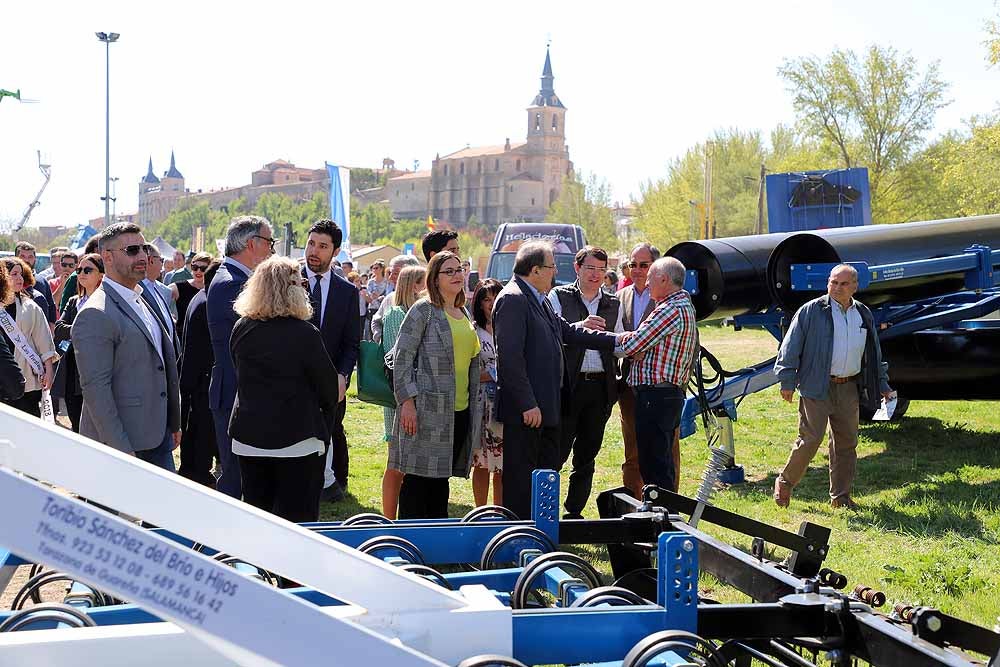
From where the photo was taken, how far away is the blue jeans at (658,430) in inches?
258

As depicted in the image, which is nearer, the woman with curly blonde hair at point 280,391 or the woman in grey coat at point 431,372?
the woman with curly blonde hair at point 280,391

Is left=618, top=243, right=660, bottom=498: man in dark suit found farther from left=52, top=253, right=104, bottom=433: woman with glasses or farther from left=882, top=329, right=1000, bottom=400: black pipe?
left=52, top=253, right=104, bottom=433: woman with glasses

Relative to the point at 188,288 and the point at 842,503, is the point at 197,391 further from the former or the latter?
the point at 842,503

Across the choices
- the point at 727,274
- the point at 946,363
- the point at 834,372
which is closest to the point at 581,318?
the point at 727,274

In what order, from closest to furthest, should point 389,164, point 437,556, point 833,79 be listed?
point 437,556 < point 833,79 < point 389,164

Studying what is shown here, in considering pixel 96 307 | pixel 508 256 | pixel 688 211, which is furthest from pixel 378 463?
pixel 688 211

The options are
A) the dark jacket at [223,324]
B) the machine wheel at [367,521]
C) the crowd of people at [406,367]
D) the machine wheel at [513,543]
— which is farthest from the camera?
the dark jacket at [223,324]

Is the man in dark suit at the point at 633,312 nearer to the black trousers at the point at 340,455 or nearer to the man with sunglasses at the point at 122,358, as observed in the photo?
the black trousers at the point at 340,455

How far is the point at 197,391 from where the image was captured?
708 cm

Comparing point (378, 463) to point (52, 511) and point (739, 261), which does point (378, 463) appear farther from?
point (52, 511)

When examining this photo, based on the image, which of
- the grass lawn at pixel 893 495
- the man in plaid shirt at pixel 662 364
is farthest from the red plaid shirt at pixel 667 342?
the grass lawn at pixel 893 495

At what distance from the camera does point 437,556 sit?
3.89 metres

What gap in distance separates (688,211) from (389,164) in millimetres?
129053

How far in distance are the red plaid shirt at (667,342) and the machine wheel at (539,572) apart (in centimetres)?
321
